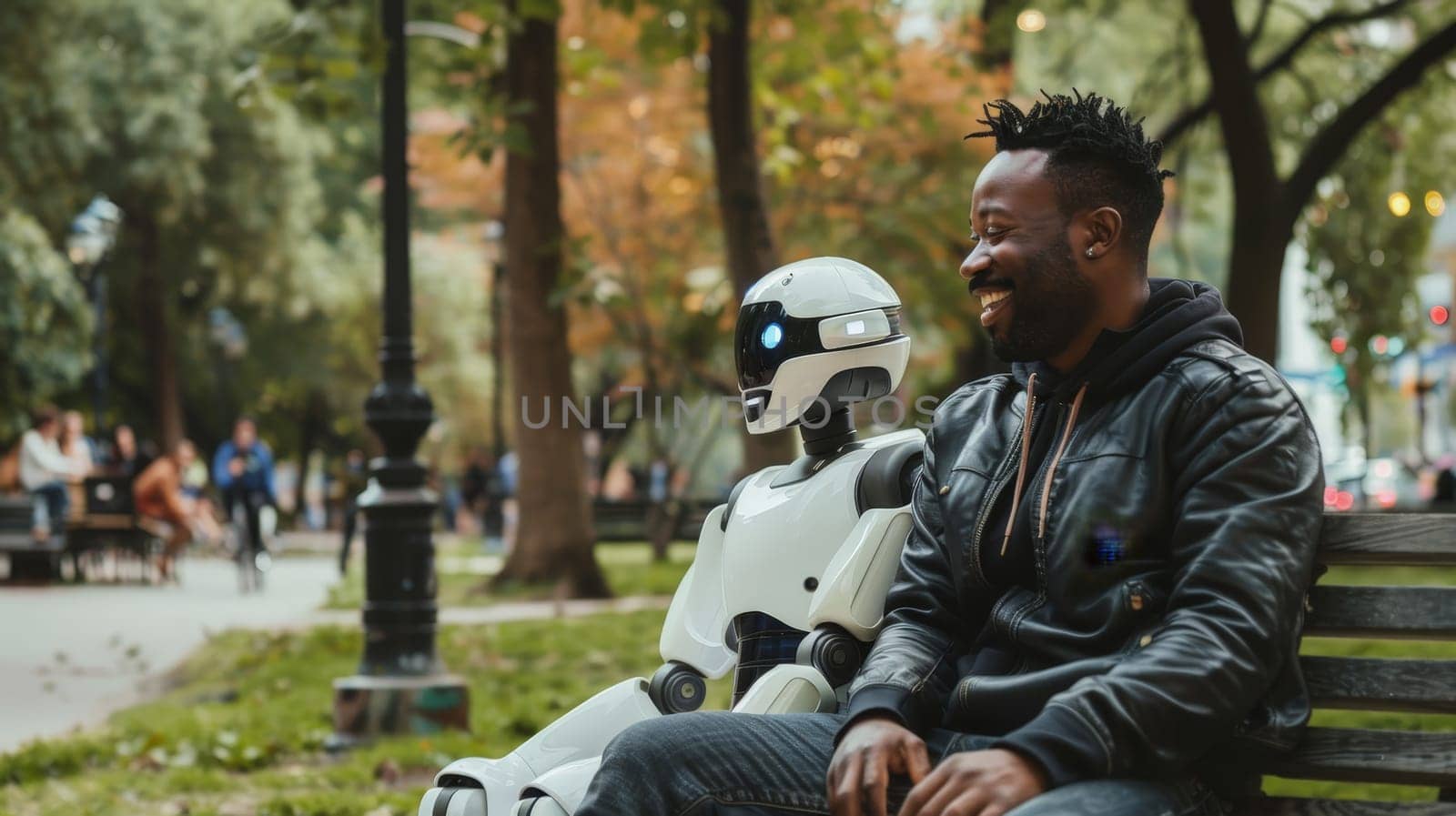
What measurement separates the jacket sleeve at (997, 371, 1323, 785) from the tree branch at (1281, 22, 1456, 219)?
12033 millimetres

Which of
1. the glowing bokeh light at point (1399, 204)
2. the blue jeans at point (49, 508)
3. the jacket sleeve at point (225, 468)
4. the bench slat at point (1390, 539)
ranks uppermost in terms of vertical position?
the glowing bokeh light at point (1399, 204)

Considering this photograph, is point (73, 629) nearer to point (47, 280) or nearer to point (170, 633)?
point (170, 633)

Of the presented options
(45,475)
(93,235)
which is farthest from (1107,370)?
(93,235)

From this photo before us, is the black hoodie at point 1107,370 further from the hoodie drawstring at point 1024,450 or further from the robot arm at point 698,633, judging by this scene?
the robot arm at point 698,633

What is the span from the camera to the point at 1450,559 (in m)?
3.26

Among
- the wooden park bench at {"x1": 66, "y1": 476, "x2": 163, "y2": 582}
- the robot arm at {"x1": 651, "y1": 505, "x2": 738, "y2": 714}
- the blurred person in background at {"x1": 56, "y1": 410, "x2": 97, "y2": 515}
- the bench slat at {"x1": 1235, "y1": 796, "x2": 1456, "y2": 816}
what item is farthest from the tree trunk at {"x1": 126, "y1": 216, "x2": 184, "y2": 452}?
the bench slat at {"x1": 1235, "y1": 796, "x2": 1456, "y2": 816}

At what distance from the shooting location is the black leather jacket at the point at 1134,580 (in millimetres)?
2781

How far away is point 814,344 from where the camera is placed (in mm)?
4109

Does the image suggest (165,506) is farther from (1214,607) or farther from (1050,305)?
(1214,607)

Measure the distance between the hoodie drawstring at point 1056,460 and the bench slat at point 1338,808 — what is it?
2.11ft

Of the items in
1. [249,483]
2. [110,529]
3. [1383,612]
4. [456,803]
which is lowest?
[110,529]

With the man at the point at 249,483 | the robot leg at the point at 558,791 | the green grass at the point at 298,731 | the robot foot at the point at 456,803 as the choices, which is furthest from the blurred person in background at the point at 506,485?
the robot leg at the point at 558,791

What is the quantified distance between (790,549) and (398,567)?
17.7 ft

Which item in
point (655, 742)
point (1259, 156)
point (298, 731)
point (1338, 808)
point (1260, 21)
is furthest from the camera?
point (1260, 21)
